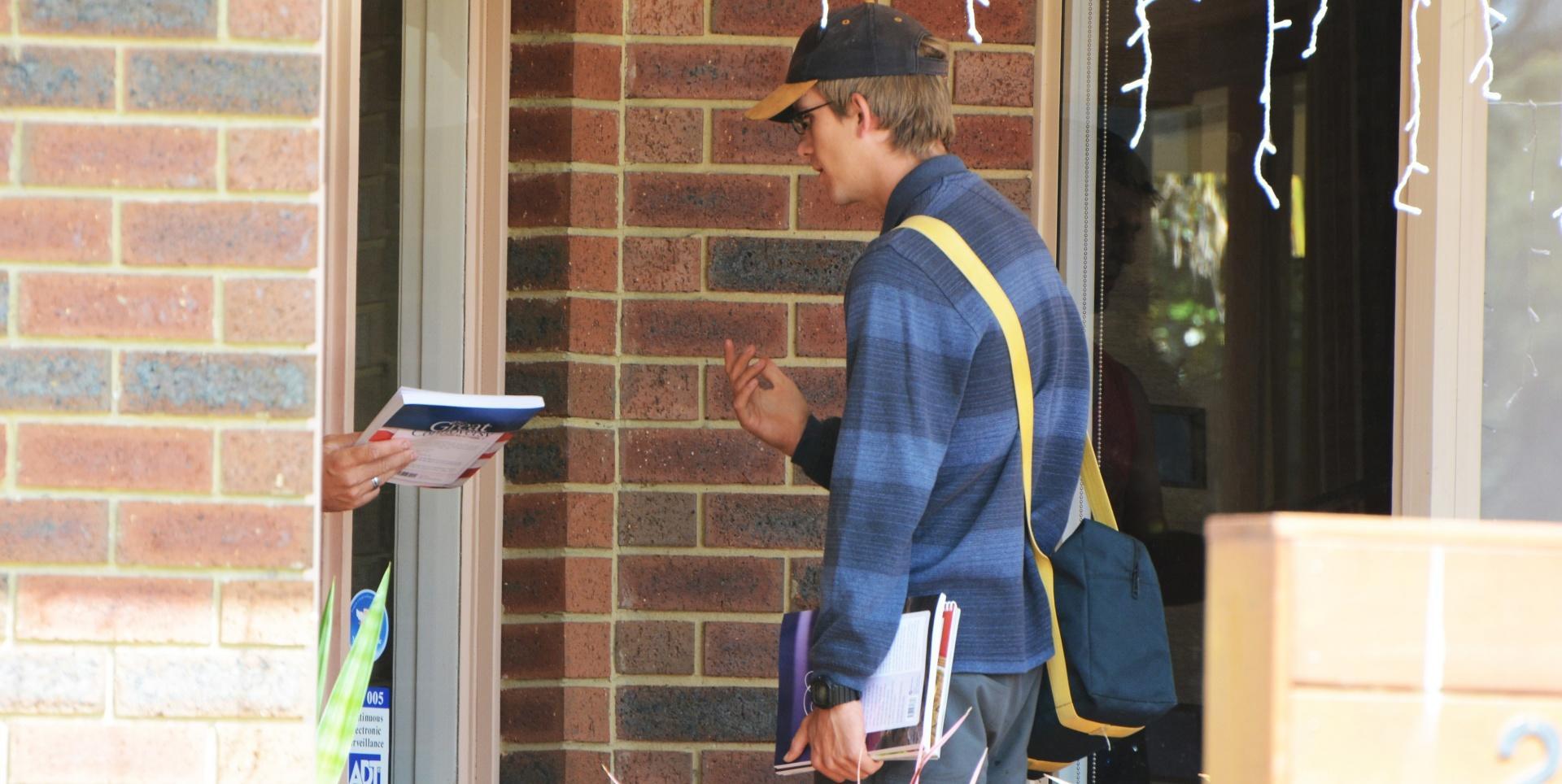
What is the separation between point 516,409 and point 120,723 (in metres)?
0.74

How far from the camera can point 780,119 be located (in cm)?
262

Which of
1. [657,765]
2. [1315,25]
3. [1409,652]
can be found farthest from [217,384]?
[657,765]

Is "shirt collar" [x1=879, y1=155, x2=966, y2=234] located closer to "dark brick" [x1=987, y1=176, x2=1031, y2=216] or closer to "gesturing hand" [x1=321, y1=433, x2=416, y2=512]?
"gesturing hand" [x1=321, y1=433, x2=416, y2=512]

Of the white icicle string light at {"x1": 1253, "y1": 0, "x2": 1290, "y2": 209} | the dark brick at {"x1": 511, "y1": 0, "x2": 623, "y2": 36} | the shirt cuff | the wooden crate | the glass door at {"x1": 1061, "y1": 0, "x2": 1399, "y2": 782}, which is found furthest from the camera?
the dark brick at {"x1": 511, "y1": 0, "x2": 623, "y2": 36}

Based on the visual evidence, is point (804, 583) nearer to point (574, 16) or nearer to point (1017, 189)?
point (1017, 189)

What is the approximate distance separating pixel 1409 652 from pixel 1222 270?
261cm

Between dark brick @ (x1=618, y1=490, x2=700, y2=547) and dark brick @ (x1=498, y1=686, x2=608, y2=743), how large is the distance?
367mm

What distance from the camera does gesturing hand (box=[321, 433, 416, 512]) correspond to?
2.25 metres

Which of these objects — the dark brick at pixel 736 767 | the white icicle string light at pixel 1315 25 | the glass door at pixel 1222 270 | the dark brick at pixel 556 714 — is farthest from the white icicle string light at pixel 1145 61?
the dark brick at pixel 556 714

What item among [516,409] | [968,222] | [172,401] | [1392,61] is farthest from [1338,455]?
[172,401]

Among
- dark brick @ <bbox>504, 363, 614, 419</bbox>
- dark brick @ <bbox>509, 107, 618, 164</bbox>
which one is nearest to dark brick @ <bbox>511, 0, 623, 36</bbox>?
dark brick @ <bbox>509, 107, 618, 164</bbox>

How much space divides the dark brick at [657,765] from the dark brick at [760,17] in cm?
161

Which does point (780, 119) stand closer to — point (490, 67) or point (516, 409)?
point (516, 409)

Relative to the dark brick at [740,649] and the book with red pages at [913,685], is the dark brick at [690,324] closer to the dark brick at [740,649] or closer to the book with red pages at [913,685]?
the dark brick at [740,649]
